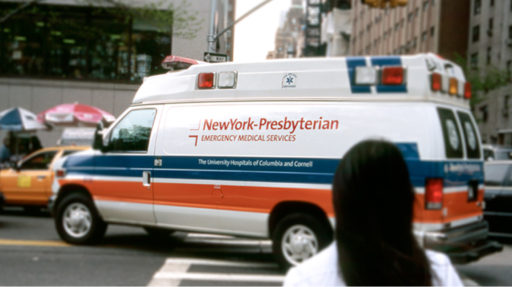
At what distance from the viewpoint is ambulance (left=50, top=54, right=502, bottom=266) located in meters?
4.97

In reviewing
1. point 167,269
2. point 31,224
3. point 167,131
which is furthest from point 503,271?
point 31,224

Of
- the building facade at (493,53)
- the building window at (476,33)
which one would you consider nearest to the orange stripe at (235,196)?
the building facade at (493,53)

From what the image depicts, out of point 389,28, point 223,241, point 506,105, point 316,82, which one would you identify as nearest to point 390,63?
point 316,82

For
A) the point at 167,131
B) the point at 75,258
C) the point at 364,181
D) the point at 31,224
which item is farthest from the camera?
the point at 31,224

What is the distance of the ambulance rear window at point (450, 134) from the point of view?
505 centimetres

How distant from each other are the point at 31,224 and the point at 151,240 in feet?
10.4

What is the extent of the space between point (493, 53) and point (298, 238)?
132ft

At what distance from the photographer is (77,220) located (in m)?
8.50

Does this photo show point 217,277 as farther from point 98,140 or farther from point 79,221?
point 79,221

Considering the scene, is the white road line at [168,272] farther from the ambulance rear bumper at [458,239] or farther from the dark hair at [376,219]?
the dark hair at [376,219]

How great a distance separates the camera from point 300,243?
21.6 feet

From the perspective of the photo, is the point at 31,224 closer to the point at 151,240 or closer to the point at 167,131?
the point at 151,240

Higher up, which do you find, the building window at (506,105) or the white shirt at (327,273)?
the building window at (506,105)

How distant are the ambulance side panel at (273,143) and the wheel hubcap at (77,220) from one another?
2708 millimetres
